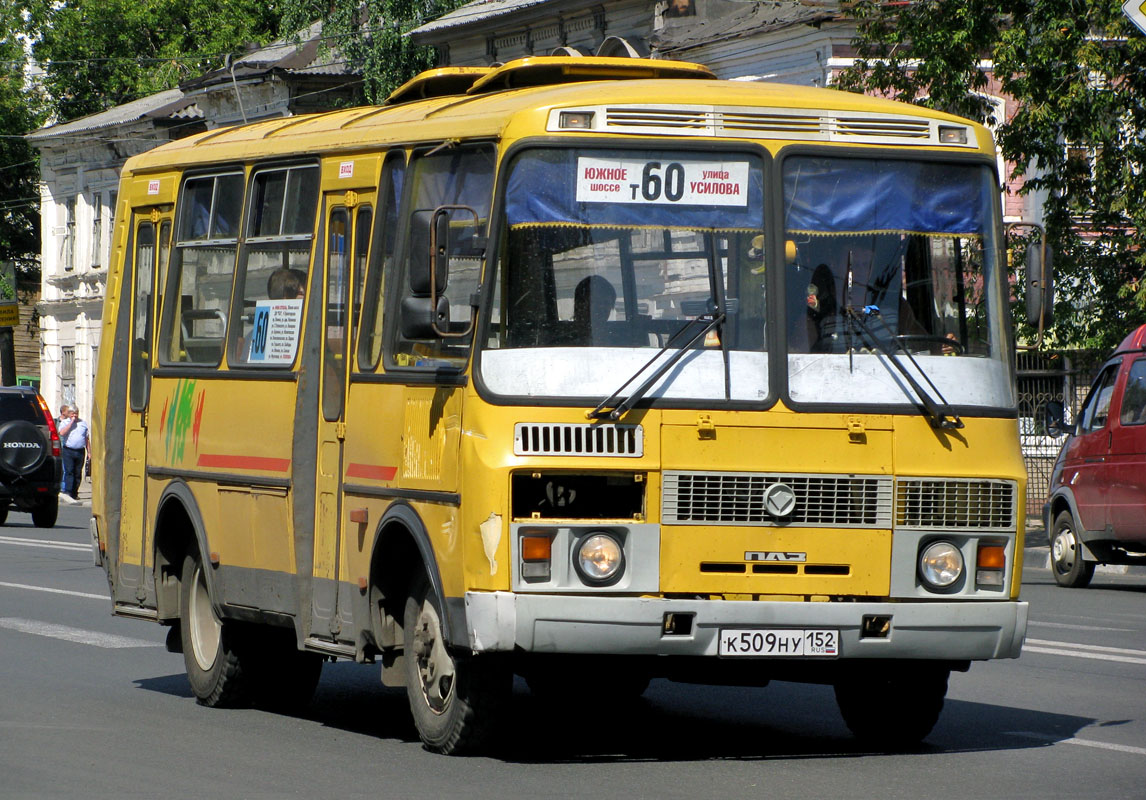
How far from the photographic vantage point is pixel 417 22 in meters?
44.8

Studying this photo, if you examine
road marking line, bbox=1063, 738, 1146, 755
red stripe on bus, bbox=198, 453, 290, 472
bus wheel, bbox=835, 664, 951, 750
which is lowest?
road marking line, bbox=1063, 738, 1146, 755

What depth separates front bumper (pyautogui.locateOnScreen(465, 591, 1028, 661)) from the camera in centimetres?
802

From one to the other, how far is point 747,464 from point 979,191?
164 centimetres

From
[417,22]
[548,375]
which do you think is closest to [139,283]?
[548,375]

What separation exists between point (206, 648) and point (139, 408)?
1462mm

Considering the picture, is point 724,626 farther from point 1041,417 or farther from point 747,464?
point 1041,417

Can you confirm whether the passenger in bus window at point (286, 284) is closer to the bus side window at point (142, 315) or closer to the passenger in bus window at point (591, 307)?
the bus side window at point (142, 315)

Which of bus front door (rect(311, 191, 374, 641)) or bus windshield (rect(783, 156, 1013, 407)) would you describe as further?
bus front door (rect(311, 191, 374, 641))

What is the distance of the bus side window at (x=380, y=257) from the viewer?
9234mm

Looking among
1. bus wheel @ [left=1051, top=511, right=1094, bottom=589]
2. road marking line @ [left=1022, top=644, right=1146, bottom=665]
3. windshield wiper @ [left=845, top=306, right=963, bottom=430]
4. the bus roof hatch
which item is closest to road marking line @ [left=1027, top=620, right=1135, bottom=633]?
road marking line @ [left=1022, top=644, right=1146, bottom=665]

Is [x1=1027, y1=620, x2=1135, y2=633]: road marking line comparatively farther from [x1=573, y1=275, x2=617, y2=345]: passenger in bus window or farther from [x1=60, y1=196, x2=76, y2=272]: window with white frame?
[x1=60, y1=196, x2=76, y2=272]: window with white frame

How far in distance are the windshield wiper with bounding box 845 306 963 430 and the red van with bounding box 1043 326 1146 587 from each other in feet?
36.7

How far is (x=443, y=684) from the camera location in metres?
8.69

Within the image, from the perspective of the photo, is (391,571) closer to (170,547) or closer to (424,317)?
(424,317)
